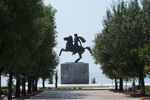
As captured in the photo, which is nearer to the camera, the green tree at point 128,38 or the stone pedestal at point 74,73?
the green tree at point 128,38

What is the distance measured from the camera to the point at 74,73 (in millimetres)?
47906

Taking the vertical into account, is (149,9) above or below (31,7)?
above

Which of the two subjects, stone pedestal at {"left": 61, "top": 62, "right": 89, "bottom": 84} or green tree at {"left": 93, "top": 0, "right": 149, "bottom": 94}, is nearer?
green tree at {"left": 93, "top": 0, "right": 149, "bottom": 94}

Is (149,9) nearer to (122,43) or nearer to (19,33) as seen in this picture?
(122,43)

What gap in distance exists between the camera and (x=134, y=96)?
2422cm

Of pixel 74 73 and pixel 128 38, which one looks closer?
pixel 128 38

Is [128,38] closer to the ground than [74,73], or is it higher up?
higher up

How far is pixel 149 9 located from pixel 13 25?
46.3ft

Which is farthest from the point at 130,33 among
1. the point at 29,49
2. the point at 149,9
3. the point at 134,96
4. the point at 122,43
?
the point at 29,49

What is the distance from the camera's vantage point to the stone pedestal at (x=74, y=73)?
48.0 m

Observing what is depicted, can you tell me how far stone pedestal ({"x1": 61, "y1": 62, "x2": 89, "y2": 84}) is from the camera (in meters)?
48.0

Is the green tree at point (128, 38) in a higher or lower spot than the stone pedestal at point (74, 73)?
higher

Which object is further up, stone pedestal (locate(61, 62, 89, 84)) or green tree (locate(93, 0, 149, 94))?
green tree (locate(93, 0, 149, 94))

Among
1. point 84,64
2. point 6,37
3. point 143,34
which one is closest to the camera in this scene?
point 6,37
